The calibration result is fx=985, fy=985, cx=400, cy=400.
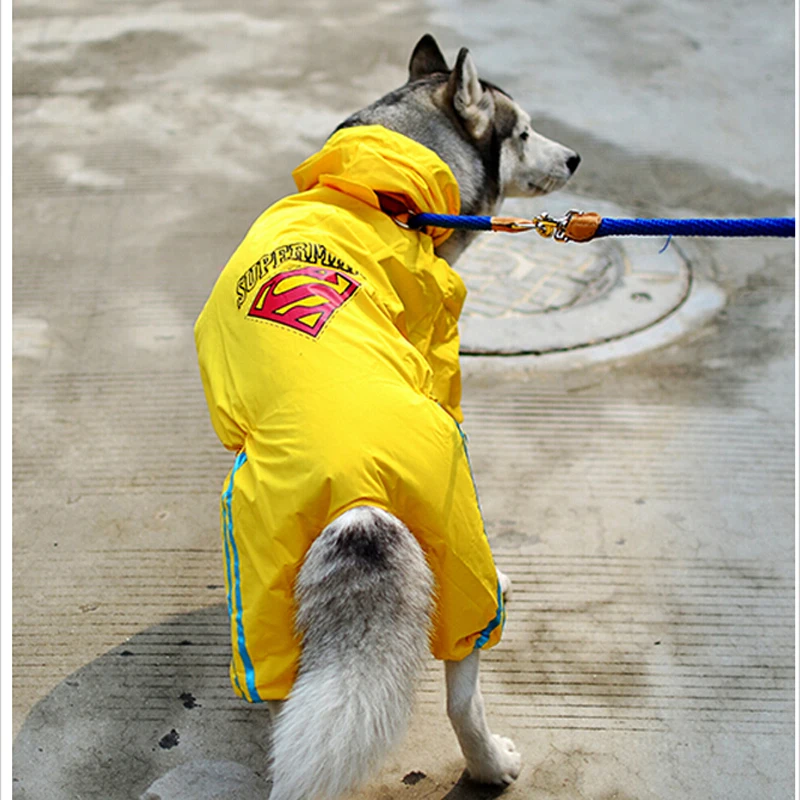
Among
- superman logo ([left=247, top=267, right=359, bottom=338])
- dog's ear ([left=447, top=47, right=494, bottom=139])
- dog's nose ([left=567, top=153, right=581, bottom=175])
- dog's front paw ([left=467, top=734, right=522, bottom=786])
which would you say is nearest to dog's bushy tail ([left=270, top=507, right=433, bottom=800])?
superman logo ([left=247, top=267, right=359, bottom=338])

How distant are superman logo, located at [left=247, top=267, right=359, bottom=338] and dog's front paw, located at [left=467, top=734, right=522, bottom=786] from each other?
1255 millimetres

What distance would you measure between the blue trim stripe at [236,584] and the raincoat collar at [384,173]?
0.90 m

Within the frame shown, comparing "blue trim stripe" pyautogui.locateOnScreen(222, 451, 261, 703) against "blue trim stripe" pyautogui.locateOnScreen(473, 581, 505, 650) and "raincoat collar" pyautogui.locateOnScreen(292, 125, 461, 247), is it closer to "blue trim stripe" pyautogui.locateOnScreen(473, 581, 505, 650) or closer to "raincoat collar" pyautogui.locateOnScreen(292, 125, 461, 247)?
"blue trim stripe" pyautogui.locateOnScreen(473, 581, 505, 650)

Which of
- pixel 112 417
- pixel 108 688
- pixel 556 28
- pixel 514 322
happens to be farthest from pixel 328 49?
pixel 108 688

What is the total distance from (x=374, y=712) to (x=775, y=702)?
1.69m

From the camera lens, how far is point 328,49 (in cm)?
871

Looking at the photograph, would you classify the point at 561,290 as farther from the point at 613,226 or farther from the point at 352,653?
the point at 352,653

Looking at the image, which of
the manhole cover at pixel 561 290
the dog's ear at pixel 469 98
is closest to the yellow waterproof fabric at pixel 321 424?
the dog's ear at pixel 469 98

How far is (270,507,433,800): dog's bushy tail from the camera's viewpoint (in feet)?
6.32

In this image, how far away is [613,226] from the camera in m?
2.64

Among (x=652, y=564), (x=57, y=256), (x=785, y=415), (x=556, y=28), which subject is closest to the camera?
(x=652, y=564)

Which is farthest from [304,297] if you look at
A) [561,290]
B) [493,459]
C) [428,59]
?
[561,290]

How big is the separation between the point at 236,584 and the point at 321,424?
443 mm

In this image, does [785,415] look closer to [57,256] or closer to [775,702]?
[775,702]
